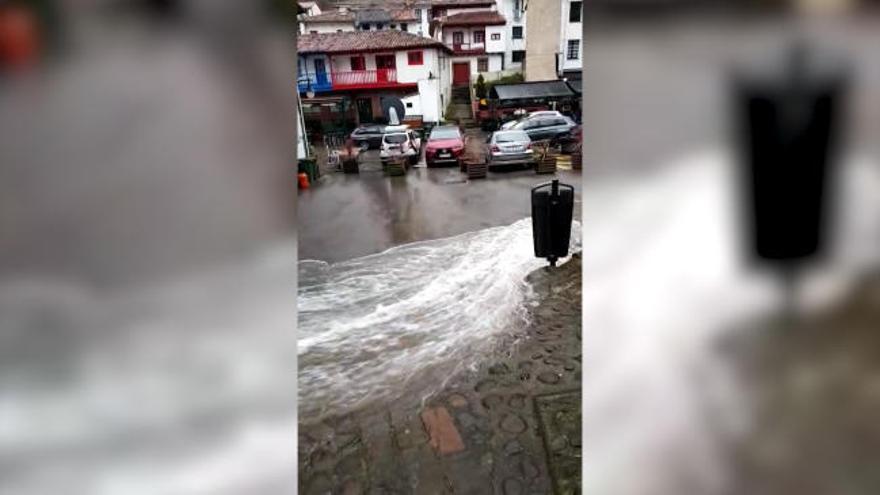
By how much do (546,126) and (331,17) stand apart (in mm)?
2488

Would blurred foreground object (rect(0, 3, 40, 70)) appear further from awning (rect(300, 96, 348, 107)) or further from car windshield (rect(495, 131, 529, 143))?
car windshield (rect(495, 131, 529, 143))

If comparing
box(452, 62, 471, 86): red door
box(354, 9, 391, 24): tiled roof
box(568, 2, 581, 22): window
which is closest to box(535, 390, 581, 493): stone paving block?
box(568, 2, 581, 22): window

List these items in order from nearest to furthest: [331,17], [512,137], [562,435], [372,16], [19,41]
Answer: [19,41] → [562,435] → [331,17] → [372,16] → [512,137]

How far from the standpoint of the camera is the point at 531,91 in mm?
2443

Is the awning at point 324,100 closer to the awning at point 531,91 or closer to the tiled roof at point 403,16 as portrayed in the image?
the tiled roof at point 403,16

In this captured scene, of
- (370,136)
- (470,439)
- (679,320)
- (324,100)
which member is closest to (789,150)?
(679,320)

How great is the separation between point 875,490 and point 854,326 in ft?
1.11

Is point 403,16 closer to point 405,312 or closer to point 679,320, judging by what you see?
point 405,312

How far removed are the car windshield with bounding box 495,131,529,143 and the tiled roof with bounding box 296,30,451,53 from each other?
4.32ft

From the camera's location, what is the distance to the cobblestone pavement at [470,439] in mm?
1270

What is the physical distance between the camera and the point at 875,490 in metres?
0.83

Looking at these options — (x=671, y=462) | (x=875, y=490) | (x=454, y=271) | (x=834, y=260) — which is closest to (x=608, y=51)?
(x=834, y=260)

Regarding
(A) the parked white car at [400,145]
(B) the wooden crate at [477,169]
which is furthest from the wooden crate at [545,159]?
(A) the parked white car at [400,145]

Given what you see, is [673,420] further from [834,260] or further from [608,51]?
[608,51]
